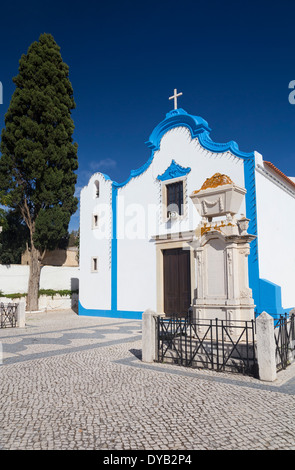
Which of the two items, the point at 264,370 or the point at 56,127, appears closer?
the point at 264,370

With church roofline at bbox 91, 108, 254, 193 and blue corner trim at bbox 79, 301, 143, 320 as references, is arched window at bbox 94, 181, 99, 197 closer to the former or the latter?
church roofline at bbox 91, 108, 254, 193

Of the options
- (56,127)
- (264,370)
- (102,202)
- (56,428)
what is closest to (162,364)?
(264,370)

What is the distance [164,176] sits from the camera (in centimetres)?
1658

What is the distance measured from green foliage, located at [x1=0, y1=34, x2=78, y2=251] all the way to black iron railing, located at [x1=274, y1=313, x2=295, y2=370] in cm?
1521

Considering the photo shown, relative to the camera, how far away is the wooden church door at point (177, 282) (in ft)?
49.4

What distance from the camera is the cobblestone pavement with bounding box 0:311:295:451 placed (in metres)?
3.66

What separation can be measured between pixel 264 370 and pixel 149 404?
2.34 meters

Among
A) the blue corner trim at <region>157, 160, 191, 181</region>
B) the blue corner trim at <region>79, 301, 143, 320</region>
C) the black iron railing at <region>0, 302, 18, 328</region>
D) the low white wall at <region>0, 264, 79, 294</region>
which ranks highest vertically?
the blue corner trim at <region>157, 160, 191, 181</region>

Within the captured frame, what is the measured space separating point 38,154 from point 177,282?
10.7 metres

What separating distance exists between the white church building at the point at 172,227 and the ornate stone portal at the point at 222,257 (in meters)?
4.69

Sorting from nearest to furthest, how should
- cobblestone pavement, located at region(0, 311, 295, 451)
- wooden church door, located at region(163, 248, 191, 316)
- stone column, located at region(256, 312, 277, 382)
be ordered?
cobblestone pavement, located at region(0, 311, 295, 451) < stone column, located at region(256, 312, 277, 382) < wooden church door, located at region(163, 248, 191, 316)

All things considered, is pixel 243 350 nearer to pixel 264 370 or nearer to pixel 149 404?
pixel 264 370

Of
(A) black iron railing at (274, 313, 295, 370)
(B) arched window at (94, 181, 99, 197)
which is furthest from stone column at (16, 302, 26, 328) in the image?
(A) black iron railing at (274, 313, 295, 370)

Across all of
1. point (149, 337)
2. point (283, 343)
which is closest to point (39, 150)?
point (149, 337)
